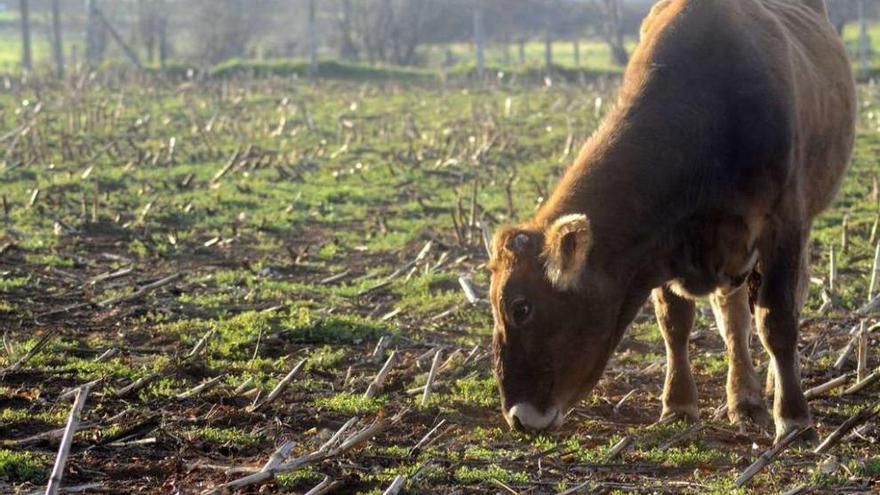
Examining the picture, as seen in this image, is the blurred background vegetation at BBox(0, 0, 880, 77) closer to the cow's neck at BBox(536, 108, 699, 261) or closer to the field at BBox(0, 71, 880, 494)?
the field at BBox(0, 71, 880, 494)

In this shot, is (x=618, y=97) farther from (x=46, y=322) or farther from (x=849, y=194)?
(x=849, y=194)

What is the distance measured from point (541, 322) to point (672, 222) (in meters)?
0.90

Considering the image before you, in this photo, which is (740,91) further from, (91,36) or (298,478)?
(91,36)

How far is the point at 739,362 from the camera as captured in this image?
803cm

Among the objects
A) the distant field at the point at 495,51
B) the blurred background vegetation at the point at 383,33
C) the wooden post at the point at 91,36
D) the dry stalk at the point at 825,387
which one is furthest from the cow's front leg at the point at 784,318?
the distant field at the point at 495,51

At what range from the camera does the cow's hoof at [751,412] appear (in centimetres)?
778

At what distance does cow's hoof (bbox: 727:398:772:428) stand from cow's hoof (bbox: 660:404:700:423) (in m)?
0.21

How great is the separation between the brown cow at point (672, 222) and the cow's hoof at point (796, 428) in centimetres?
1

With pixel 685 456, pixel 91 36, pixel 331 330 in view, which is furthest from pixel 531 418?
pixel 91 36

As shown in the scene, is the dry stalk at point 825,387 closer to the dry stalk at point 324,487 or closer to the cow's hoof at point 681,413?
the cow's hoof at point 681,413

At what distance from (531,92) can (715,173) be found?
2540cm

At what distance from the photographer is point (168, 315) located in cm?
1004

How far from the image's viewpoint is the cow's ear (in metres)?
6.22

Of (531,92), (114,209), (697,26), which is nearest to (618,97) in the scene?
(697,26)
